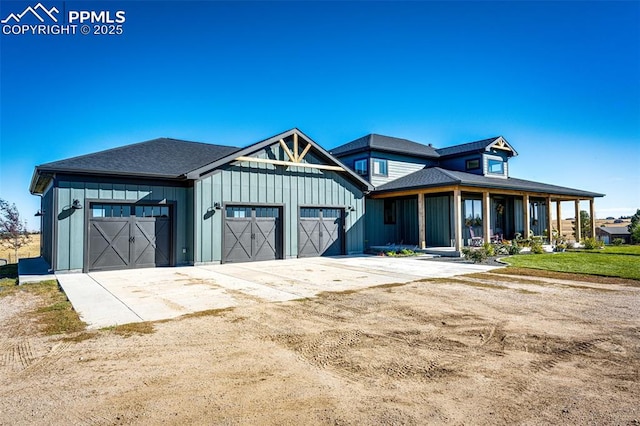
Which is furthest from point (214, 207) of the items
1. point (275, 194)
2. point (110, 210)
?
point (110, 210)

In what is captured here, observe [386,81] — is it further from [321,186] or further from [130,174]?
[130,174]

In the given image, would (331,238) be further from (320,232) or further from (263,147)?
(263,147)

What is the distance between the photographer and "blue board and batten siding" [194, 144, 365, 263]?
13.6 m

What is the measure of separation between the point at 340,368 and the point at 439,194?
1590cm

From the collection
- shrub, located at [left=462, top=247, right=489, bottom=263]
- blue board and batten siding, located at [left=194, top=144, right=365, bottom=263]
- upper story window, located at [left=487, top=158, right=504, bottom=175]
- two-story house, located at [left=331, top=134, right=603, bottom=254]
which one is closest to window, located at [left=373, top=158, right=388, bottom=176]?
two-story house, located at [left=331, top=134, right=603, bottom=254]

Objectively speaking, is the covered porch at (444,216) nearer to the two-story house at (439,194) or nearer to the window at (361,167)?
the two-story house at (439,194)

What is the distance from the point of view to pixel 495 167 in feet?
68.5

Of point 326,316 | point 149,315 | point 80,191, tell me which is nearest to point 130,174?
point 80,191

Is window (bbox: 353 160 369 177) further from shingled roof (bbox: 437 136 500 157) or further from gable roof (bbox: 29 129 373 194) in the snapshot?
shingled roof (bbox: 437 136 500 157)

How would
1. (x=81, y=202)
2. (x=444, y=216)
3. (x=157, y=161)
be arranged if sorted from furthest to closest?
1. (x=444, y=216)
2. (x=157, y=161)
3. (x=81, y=202)

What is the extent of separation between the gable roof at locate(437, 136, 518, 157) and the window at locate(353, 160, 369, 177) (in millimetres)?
5497

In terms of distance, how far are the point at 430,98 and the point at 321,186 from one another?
6800 millimetres

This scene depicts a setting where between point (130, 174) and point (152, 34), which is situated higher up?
point (152, 34)

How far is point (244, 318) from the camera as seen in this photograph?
589 centimetres
